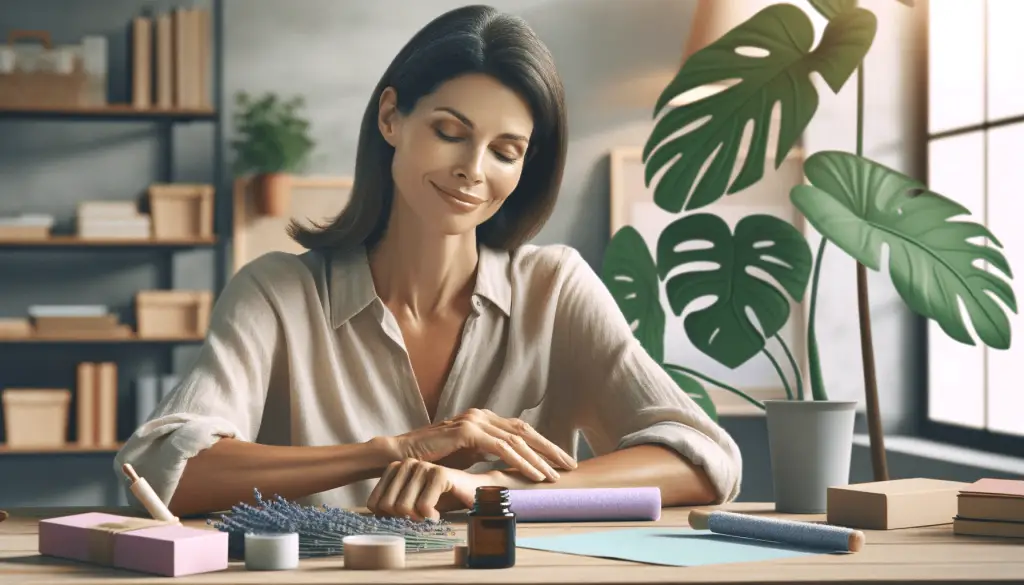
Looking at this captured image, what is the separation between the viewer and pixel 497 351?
1.97m

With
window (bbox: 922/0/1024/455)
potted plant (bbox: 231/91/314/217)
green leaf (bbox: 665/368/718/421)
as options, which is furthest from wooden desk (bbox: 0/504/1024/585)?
potted plant (bbox: 231/91/314/217)

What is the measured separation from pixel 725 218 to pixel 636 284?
86.4 inches

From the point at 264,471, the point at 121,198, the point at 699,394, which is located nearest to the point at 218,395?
the point at 264,471

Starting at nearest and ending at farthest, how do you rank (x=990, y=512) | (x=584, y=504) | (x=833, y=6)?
(x=990, y=512) → (x=584, y=504) → (x=833, y=6)

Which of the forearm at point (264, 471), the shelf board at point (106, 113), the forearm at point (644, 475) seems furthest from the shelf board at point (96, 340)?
the forearm at point (644, 475)

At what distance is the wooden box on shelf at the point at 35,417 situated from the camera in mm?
4461

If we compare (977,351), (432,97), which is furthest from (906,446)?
(432,97)

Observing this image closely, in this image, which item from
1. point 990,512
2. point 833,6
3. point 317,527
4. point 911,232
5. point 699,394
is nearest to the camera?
point 317,527

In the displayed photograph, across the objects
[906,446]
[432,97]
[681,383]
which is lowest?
[906,446]

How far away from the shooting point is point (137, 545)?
3.66 ft

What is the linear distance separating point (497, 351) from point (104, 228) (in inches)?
118

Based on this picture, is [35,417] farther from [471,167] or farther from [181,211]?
[471,167]

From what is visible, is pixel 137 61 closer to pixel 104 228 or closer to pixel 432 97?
pixel 104 228

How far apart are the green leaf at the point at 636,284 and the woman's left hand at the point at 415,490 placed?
1256 mm
